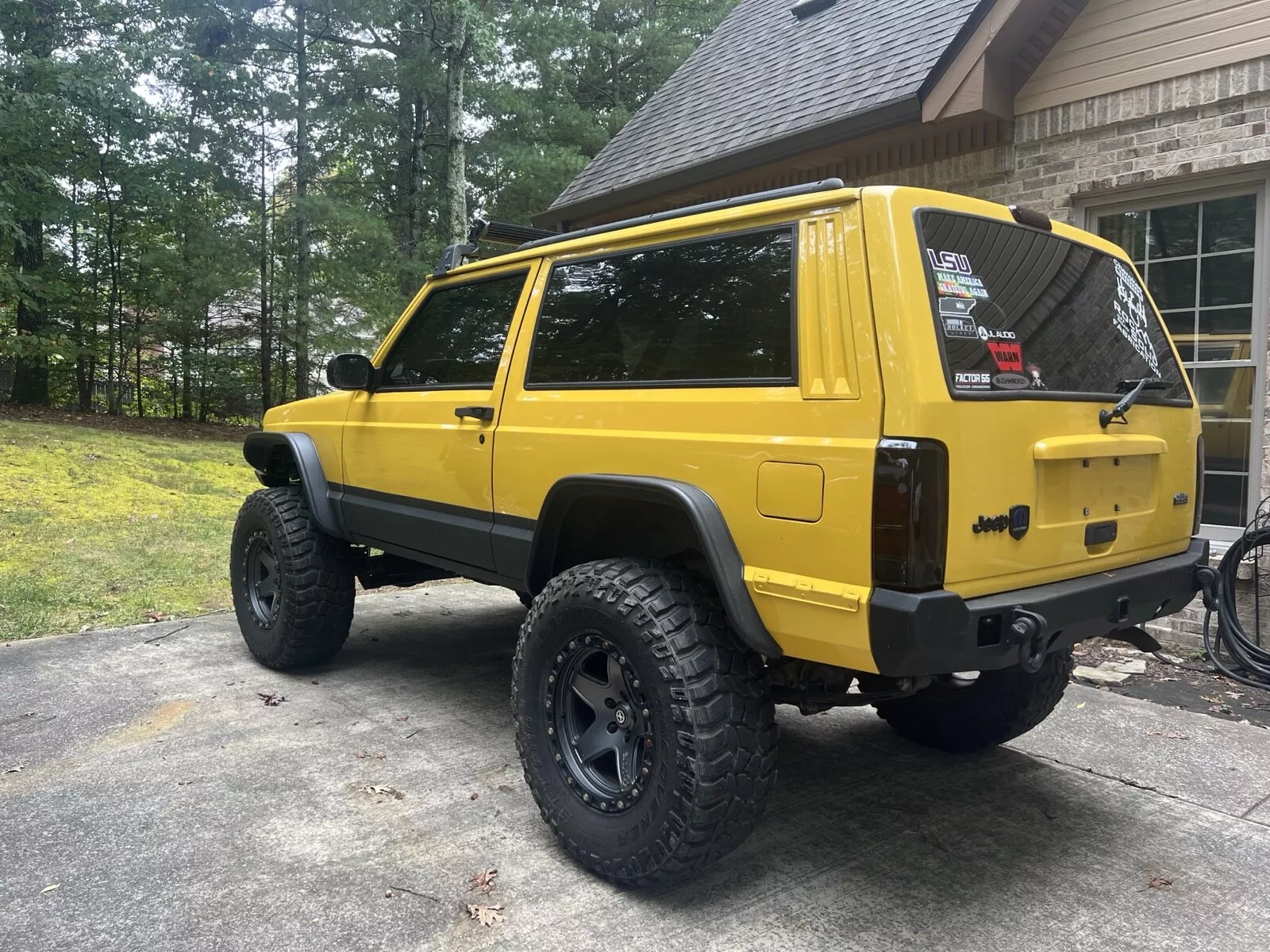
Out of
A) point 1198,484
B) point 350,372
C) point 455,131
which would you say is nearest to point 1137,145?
point 1198,484

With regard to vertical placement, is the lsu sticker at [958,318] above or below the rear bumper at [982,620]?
above

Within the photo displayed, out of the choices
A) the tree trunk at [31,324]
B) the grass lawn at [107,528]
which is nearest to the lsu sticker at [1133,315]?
the grass lawn at [107,528]

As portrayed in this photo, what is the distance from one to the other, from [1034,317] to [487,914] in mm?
2355

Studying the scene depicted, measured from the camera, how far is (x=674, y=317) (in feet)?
9.61

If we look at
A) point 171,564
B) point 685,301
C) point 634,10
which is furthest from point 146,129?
point 685,301

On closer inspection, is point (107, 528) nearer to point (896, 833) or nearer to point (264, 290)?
point (896, 833)

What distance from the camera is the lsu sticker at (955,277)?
2.42m

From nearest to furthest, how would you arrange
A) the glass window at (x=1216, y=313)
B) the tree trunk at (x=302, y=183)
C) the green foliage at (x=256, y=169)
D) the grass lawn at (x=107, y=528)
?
the glass window at (x=1216, y=313) → the grass lawn at (x=107, y=528) → the green foliage at (x=256, y=169) → the tree trunk at (x=302, y=183)

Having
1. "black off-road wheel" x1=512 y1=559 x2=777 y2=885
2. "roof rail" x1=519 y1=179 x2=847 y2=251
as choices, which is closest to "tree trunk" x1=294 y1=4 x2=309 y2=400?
"roof rail" x1=519 y1=179 x2=847 y2=251

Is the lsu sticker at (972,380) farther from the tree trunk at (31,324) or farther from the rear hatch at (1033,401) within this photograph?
the tree trunk at (31,324)

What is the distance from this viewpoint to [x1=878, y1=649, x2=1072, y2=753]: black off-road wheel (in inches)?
134

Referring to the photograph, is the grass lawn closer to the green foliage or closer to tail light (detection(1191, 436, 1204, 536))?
the green foliage

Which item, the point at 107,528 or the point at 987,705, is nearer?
the point at 987,705

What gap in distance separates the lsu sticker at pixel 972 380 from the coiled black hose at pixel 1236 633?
2.85 m
